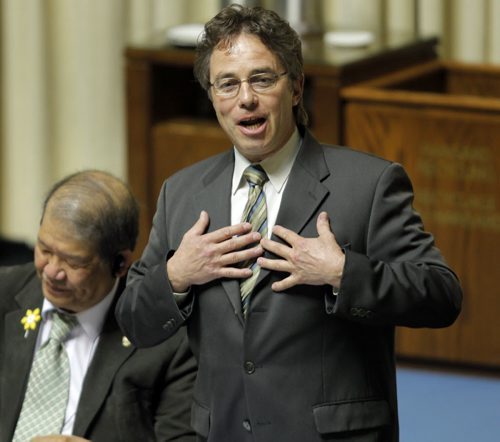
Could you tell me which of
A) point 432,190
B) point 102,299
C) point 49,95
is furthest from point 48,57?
point 102,299

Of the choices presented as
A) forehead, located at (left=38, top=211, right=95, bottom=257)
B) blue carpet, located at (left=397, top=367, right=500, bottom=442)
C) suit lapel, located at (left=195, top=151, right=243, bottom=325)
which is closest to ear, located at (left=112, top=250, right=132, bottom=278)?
forehead, located at (left=38, top=211, right=95, bottom=257)

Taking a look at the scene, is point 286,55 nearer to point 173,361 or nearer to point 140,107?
point 173,361

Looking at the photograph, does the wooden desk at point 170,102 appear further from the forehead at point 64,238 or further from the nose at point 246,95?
the nose at point 246,95

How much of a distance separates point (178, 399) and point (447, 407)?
1712mm

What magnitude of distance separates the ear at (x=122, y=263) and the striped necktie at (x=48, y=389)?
0.14 m

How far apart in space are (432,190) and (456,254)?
236 mm

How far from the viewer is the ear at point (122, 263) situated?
9.51 ft

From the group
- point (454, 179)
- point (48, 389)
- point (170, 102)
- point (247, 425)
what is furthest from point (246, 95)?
point (170, 102)

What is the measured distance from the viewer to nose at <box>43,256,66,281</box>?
281cm

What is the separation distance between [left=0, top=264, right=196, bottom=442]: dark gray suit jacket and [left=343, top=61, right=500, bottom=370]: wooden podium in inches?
69.6

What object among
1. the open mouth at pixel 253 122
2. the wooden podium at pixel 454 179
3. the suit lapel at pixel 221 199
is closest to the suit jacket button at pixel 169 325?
the suit lapel at pixel 221 199

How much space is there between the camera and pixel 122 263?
291 cm

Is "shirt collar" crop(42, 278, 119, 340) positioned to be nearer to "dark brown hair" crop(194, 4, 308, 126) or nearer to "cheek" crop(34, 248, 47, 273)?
"cheek" crop(34, 248, 47, 273)

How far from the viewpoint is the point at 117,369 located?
287cm
